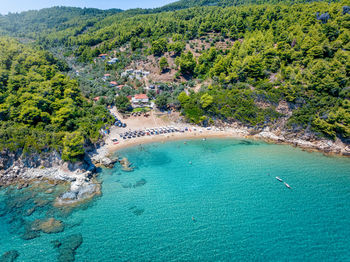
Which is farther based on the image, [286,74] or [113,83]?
[113,83]

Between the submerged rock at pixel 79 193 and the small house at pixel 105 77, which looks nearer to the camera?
the submerged rock at pixel 79 193

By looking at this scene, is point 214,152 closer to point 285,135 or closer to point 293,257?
point 285,135

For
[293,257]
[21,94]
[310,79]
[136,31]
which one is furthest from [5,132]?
[136,31]

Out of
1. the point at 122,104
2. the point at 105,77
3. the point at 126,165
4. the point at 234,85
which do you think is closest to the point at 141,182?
the point at 126,165

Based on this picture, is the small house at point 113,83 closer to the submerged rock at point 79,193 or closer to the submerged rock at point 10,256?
the submerged rock at point 79,193

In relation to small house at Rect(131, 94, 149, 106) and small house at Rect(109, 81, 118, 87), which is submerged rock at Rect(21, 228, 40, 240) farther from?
small house at Rect(109, 81, 118, 87)

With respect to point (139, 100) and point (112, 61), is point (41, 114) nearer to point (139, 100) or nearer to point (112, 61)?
point (139, 100)

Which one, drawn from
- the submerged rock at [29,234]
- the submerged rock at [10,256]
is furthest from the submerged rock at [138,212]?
the submerged rock at [10,256]
